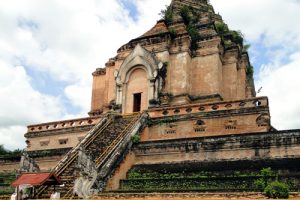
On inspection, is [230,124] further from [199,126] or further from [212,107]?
[199,126]

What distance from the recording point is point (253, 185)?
14.6 meters

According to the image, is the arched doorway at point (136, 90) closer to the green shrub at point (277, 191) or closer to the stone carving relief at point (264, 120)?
the stone carving relief at point (264, 120)

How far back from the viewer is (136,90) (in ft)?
88.8

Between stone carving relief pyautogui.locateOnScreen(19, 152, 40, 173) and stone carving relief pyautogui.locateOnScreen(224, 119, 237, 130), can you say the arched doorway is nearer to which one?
stone carving relief pyautogui.locateOnScreen(224, 119, 237, 130)

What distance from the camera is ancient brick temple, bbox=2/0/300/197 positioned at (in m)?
16.3

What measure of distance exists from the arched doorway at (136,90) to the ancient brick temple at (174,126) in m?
0.07

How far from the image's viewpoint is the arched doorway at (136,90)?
26.8 metres

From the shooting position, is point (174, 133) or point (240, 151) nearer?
point (240, 151)

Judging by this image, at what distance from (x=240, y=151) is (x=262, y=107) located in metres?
3.50

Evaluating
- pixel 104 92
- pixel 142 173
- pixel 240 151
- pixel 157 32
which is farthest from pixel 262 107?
pixel 104 92

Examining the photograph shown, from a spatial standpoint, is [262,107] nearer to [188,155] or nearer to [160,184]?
[188,155]

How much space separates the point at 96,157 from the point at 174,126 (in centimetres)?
520

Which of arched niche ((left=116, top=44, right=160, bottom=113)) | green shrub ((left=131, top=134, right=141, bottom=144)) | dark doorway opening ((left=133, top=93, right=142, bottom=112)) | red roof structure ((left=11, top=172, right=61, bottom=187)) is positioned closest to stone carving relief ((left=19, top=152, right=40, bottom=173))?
red roof structure ((left=11, top=172, right=61, bottom=187))

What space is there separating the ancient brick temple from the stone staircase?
4 centimetres
